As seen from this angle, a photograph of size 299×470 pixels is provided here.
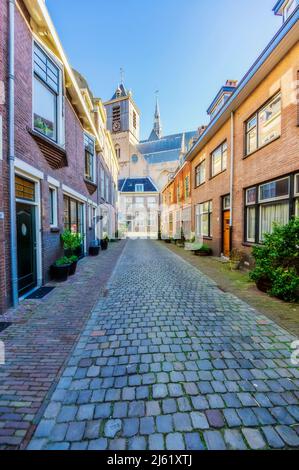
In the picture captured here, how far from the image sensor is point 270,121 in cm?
717

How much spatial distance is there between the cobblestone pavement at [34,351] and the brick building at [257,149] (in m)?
6.01

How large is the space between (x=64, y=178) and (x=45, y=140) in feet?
7.75

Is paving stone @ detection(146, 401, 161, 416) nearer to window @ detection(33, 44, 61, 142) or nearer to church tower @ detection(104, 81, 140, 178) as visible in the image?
window @ detection(33, 44, 61, 142)

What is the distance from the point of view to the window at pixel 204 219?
12.8 meters

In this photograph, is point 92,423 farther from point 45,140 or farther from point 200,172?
point 200,172

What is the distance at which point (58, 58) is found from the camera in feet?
23.1

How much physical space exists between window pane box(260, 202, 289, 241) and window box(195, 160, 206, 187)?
654 centimetres

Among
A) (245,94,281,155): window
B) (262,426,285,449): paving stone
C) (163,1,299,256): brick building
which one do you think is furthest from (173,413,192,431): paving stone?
(245,94,281,155): window

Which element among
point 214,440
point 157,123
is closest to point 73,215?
point 214,440

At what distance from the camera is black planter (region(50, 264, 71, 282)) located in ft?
22.0

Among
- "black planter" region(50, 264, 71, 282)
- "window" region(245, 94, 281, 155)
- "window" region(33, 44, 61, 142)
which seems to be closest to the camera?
"window" region(33, 44, 61, 142)

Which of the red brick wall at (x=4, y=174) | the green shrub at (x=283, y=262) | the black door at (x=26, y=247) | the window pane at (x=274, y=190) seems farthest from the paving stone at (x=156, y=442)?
the window pane at (x=274, y=190)
